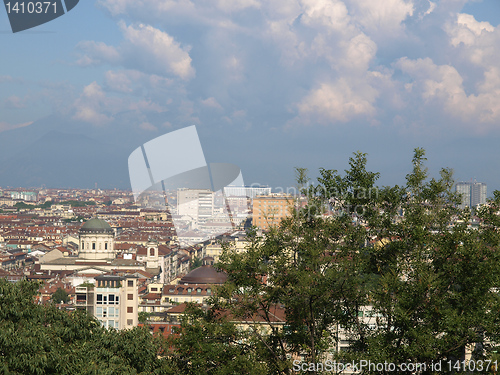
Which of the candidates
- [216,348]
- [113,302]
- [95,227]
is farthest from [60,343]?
[95,227]

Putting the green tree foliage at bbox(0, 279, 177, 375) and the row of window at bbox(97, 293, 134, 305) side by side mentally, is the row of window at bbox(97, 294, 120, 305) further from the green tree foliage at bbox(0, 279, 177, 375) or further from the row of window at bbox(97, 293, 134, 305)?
the green tree foliage at bbox(0, 279, 177, 375)

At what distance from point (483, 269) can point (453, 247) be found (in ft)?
1.51

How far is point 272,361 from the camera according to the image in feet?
21.2

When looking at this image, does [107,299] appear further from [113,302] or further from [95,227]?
[95,227]

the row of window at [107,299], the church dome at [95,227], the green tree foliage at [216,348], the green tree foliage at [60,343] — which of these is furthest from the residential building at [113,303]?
the church dome at [95,227]

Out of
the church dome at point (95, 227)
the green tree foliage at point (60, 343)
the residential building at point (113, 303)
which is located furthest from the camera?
the church dome at point (95, 227)

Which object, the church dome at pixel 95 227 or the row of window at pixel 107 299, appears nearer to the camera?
the row of window at pixel 107 299

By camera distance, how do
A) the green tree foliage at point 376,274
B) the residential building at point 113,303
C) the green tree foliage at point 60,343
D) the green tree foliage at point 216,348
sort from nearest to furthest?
the green tree foliage at point 376,274 → the green tree foliage at point 60,343 → the green tree foliage at point 216,348 → the residential building at point 113,303

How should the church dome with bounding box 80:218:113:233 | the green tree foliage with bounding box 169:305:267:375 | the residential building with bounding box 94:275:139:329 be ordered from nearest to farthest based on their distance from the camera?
1. the green tree foliage with bounding box 169:305:267:375
2. the residential building with bounding box 94:275:139:329
3. the church dome with bounding box 80:218:113:233

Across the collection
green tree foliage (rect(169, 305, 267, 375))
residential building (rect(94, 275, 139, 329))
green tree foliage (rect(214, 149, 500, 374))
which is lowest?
residential building (rect(94, 275, 139, 329))

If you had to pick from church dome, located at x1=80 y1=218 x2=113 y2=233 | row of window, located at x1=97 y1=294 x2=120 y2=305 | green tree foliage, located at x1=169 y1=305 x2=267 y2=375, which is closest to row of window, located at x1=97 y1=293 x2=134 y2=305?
row of window, located at x1=97 y1=294 x2=120 y2=305

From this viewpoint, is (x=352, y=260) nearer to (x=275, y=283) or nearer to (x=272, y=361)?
(x=275, y=283)

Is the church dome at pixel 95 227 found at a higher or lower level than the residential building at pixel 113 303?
higher

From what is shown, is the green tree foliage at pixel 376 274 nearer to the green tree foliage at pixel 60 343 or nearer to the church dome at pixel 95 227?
the green tree foliage at pixel 60 343
